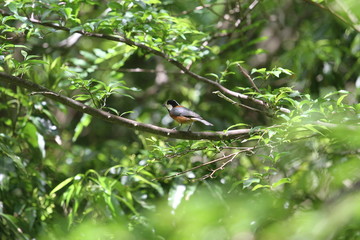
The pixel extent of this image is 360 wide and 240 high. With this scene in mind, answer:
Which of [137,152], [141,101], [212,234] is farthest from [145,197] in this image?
[212,234]

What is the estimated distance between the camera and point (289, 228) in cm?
98

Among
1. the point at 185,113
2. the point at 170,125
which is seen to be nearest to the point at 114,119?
the point at 185,113

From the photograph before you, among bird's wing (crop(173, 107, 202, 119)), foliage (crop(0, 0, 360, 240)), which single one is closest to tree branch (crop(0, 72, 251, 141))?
foliage (crop(0, 0, 360, 240))

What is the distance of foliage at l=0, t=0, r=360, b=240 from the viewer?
2.56m

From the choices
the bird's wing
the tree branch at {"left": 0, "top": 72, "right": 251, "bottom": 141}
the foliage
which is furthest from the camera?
the bird's wing

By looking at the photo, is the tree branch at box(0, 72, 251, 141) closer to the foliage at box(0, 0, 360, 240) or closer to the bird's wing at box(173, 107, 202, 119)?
the foliage at box(0, 0, 360, 240)

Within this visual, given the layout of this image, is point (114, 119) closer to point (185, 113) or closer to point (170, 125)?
point (185, 113)

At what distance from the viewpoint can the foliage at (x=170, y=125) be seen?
101 inches

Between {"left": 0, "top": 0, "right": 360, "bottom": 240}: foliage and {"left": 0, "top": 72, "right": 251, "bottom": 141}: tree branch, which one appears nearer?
{"left": 0, "top": 0, "right": 360, "bottom": 240}: foliage

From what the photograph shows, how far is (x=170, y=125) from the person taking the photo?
5074 mm

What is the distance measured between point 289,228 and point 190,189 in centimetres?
291

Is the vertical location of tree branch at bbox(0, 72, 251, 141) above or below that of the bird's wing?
above

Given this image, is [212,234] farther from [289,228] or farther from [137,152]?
[137,152]

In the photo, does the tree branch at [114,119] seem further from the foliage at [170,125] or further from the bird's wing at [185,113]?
the bird's wing at [185,113]
